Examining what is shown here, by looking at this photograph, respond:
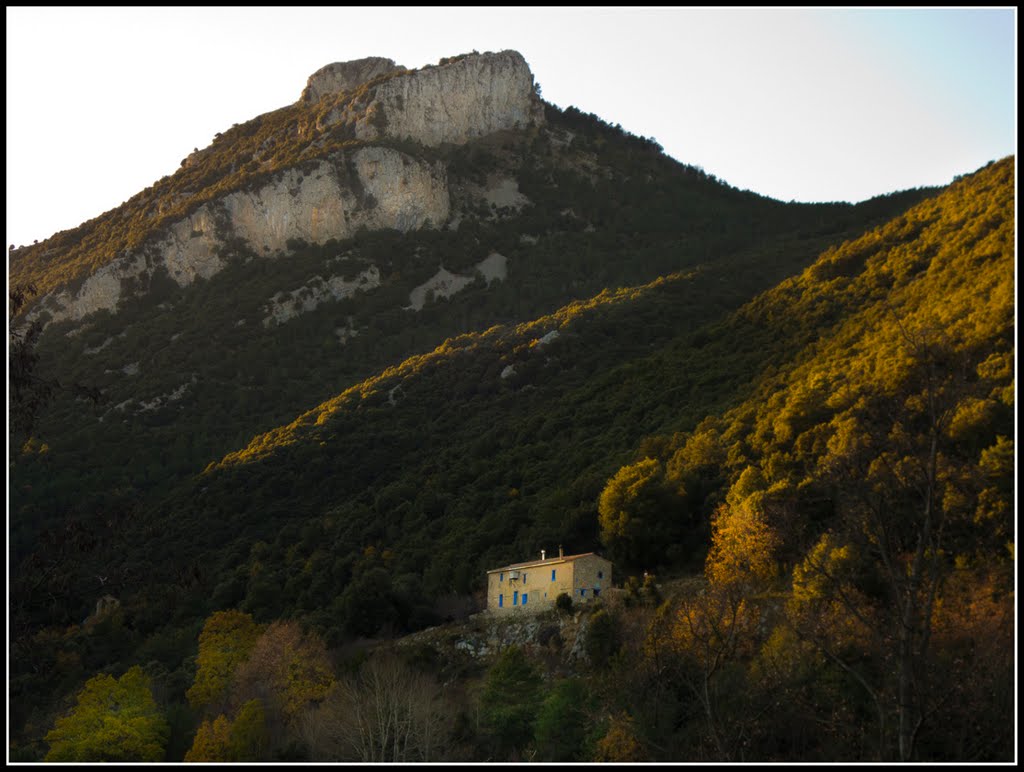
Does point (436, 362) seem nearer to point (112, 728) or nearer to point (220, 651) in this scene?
point (220, 651)

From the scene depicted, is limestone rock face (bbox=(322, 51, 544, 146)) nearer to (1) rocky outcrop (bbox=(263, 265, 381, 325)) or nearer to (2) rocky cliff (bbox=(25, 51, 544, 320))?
(2) rocky cliff (bbox=(25, 51, 544, 320))

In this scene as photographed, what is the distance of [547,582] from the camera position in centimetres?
3350

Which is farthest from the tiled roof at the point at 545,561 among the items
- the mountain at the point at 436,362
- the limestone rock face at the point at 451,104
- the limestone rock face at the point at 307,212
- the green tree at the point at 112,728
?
the limestone rock face at the point at 451,104

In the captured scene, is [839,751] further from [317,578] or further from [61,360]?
[61,360]

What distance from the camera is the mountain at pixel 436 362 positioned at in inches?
1371

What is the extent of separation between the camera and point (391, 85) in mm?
109125

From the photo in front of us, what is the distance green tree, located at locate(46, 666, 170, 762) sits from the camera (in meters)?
27.7

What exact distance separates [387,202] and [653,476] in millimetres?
67603

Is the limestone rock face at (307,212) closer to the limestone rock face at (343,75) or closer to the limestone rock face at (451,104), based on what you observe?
the limestone rock face at (451,104)

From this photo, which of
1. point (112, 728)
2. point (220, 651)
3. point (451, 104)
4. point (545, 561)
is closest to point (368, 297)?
point (451, 104)

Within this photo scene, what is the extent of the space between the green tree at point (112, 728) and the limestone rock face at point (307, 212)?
6549 centimetres

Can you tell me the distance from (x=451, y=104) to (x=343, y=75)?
1920 cm

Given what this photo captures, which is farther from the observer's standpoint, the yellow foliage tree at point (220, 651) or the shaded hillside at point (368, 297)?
the shaded hillside at point (368, 297)

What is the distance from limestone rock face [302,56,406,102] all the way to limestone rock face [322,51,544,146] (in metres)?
14.2
